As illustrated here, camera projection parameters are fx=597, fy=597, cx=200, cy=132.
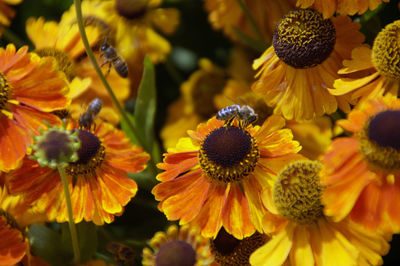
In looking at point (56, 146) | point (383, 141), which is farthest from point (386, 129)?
point (56, 146)

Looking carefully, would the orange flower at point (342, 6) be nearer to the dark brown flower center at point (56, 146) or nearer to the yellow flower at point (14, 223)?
the dark brown flower center at point (56, 146)

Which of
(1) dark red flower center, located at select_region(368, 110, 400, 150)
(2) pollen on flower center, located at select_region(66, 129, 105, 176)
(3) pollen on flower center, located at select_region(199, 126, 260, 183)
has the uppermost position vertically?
(2) pollen on flower center, located at select_region(66, 129, 105, 176)

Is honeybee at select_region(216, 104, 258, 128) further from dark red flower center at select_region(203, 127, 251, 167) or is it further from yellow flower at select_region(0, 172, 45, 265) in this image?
yellow flower at select_region(0, 172, 45, 265)

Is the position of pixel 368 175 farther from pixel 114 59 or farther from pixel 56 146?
pixel 114 59

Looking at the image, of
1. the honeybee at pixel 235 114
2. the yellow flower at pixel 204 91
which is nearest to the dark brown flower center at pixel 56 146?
the honeybee at pixel 235 114

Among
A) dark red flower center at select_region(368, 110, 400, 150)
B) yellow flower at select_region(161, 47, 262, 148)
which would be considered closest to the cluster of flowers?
dark red flower center at select_region(368, 110, 400, 150)
